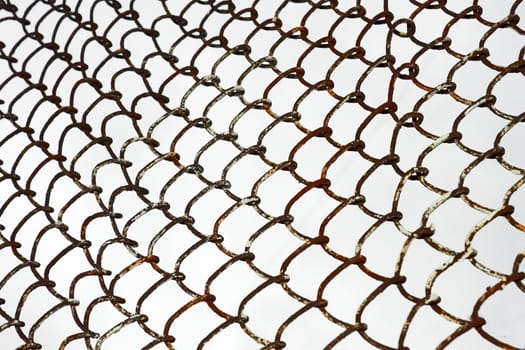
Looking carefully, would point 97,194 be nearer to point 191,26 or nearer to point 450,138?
point 450,138

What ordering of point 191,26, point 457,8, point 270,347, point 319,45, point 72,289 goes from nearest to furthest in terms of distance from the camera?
point 270,347
point 72,289
point 319,45
point 457,8
point 191,26

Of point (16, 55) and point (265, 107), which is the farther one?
point (16, 55)

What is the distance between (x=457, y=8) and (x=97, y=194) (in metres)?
1.39

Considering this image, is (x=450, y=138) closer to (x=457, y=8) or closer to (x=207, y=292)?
(x=207, y=292)

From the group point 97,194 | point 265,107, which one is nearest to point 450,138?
point 265,107

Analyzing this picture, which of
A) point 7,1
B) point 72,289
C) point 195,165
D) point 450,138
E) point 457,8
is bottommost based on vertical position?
point 450,138

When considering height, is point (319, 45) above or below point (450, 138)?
above

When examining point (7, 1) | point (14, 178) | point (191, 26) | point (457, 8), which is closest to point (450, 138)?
point (457, 8)

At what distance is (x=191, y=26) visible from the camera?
253cm

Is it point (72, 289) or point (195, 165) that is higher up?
point (195, 165)

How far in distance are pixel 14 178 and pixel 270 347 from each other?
948 mm

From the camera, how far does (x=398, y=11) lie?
7.68ft

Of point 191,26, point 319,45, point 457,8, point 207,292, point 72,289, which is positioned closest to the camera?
point 207,292

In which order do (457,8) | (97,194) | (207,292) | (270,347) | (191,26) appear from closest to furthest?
(270,347)
(207,292)
(97,194)
(457,8)
(191,26)
